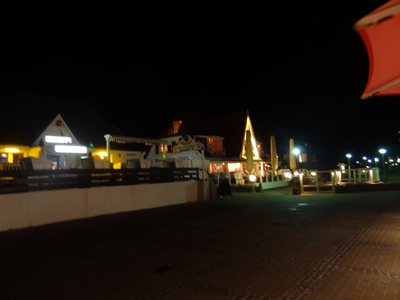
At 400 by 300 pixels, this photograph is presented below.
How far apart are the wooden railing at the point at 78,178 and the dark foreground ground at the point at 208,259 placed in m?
1.35

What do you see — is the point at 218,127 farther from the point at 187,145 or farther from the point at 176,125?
the point at 187,145

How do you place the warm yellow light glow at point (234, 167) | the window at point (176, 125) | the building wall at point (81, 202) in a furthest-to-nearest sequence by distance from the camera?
1. the window at point (176, 125)
2. the warm yellow light glow at point (234, 167)
3. the building wall at point (81, 202)

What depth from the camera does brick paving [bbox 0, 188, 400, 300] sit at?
420cm

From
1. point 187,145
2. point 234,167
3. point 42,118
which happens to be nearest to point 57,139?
point 42,118

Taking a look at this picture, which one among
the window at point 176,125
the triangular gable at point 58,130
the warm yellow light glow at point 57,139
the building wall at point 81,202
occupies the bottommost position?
the building wall at point 81,202

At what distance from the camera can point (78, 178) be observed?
1078 centimetres

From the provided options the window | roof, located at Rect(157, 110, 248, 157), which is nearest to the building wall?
roof, located at Rect(157, 110, 248, 157)

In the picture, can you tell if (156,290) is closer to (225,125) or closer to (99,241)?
(99,241)

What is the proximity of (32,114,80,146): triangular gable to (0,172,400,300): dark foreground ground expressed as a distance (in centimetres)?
1566

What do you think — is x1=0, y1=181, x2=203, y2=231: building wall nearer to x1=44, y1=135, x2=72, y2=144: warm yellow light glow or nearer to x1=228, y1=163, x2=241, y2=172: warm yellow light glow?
x1=44, y1=135, x2=72, y2=144: warm yellow light glow

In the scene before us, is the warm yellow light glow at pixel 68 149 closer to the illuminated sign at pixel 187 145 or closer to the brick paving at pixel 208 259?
the illuminated sign at pixel 187 145

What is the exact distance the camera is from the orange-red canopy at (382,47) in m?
2.51

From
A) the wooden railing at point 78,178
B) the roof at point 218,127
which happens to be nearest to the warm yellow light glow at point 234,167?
the roof at point 218,127

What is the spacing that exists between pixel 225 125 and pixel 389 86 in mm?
30283
